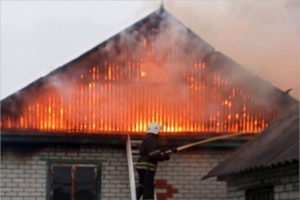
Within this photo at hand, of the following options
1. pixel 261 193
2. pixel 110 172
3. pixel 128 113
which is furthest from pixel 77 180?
pixel 261 193

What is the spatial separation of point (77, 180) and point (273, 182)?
155 inches

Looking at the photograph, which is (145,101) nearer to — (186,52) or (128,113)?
(128,113)

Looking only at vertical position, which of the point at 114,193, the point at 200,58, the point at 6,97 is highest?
the point at 200,58

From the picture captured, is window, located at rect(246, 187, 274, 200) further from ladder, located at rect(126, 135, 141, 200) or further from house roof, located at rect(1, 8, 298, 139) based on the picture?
house roof, located at rect(1, 8, 298, 139)

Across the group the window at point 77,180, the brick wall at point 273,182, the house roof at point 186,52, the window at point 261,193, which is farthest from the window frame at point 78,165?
the window at point 261,193

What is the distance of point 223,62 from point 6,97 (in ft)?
12.8

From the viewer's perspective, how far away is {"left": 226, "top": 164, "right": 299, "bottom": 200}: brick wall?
8.15m

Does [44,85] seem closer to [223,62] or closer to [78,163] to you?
[78,163]

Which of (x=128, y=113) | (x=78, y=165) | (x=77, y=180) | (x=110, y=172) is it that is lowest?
(x=77, y=180)

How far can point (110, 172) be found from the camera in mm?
11352

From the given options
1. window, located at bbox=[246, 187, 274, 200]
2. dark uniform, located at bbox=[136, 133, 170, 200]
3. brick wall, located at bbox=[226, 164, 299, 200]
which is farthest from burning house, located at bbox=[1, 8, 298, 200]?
window, located at bbox=[246, 187, 274, 200]

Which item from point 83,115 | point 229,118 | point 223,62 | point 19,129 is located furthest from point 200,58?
point 19,129

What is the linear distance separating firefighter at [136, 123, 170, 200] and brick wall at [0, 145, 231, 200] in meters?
1.03

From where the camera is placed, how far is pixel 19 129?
1116 cm
